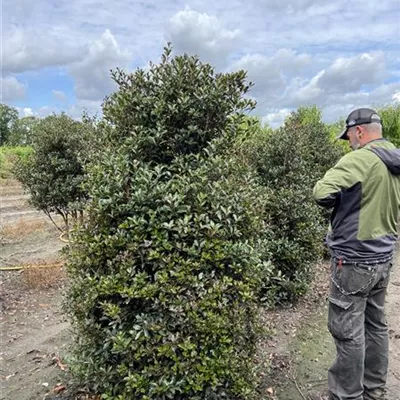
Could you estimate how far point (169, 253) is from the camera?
2.53 meters


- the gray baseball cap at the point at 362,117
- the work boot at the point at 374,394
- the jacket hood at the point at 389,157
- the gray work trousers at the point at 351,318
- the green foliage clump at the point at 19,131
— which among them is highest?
the green foliage clump at the point at 19,131

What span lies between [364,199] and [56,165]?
542 cm

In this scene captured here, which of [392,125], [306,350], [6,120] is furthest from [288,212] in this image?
[6,120]

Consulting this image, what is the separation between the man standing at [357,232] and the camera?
2.89m

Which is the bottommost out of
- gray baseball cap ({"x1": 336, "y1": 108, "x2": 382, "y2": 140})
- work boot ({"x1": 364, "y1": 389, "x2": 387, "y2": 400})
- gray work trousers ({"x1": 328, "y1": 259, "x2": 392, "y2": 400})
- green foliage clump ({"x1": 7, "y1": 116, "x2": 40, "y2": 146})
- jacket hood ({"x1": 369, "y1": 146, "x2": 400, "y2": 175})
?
work boot ({"x1": 364, "y1": 389, "x2": 387, "y2": 400})

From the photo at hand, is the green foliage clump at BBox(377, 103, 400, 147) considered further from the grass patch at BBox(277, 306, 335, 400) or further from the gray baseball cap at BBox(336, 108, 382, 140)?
the gray baseball cap at BBox(336, 108, 382, 140)

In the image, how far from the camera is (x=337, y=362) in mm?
3086

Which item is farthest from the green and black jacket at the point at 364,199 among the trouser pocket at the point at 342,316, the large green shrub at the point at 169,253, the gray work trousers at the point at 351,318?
the large green shrub at the point at 169,253

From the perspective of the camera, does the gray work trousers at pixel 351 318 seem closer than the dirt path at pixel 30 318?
Yes

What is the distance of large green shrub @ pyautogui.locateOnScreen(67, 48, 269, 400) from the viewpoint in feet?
8.18

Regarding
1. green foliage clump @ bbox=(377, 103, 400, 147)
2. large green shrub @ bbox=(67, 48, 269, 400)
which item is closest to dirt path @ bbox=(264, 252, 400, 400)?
large green shrub @ bbox=(67, 48, 269, 400)

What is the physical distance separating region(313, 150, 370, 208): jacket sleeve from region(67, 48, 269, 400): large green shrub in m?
0.43

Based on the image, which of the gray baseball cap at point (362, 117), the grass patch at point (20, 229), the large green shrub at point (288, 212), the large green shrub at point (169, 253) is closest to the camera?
the large green shrub at point (169, 253)

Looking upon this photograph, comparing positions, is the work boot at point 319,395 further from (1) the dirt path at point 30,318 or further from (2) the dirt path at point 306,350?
(1) the dirt path at point 30,318
